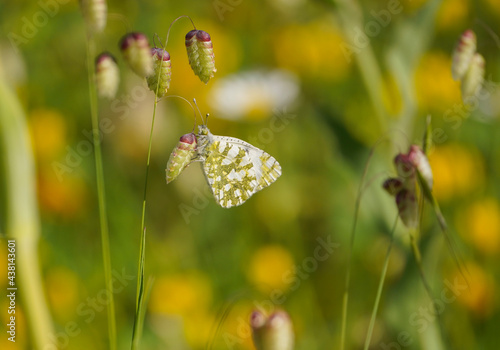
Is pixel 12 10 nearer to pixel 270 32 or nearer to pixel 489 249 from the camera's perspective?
pixel 270 32

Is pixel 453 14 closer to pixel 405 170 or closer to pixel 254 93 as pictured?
pixel 254 93

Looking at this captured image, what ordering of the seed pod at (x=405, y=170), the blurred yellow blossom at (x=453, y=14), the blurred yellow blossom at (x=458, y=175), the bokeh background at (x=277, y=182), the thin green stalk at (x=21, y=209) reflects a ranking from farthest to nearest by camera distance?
the blurred yellow blossom at (x=453, y=14) → the blurred yellow blossom at (x=458, y=175) → the bokeh background at (x=277, y=182) → the thin green stalk at (x=21, y=209) → the seed pod at (x=405, y=170)

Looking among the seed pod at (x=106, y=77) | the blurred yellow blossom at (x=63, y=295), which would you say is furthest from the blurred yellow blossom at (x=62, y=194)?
the seed pod at (x=106, y=77)

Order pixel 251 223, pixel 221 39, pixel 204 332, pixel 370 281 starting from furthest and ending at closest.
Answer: pixel 221 39 < pixel 251 223 < pixel 370 281 < pixel 204 332

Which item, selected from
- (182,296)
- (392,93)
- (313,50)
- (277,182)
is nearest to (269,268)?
(182,296)

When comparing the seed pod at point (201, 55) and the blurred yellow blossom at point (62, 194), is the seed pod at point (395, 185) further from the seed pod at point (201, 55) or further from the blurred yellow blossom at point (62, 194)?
the blurred yellow blossom at point (62, 194)

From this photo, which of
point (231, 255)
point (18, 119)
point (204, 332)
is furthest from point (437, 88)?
point (18, 119)

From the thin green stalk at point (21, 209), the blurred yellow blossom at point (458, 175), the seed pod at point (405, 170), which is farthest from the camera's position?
the blurred yellow blossom at point (458, 175)
